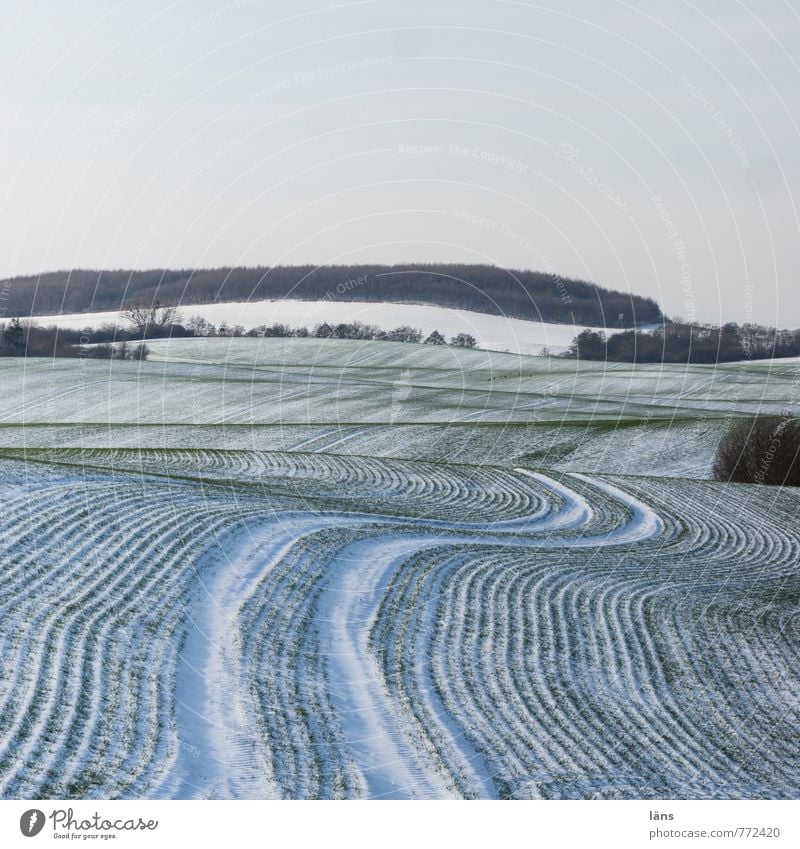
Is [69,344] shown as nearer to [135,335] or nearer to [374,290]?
[135,335]

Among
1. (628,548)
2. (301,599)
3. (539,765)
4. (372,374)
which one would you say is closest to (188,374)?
(372,374)

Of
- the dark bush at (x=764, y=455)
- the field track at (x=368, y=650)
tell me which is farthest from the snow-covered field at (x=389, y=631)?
the dark bush at (x=764, y=455)

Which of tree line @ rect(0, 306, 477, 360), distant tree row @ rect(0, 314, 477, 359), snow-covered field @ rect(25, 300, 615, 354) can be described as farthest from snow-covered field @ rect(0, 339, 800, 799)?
distant tree row @ rect(0, 314, 477, 359)

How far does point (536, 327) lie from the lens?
74750mm

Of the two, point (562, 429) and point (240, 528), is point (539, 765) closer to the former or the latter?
point (240, 528)

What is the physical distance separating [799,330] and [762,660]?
2074 inches

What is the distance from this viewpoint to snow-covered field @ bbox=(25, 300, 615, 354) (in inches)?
2928

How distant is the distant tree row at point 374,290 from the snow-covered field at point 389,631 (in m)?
19.8

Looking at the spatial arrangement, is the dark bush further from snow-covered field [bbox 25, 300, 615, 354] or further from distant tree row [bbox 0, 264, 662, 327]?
snow-covered field [bbox 25, 300, 615, 354]
